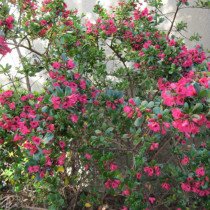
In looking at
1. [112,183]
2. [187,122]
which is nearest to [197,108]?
[187,122]

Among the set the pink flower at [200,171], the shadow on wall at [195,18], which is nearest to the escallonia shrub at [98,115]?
the pink flower at [200,171]

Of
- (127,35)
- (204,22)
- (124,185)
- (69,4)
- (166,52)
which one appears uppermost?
(69,4)

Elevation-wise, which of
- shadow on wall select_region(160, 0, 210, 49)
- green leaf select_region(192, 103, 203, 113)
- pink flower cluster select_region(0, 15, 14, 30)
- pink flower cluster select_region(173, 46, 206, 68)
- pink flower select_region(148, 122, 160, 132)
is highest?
shadow on wall select_region(160, 0, 210, 49)

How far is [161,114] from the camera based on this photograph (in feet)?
3.31

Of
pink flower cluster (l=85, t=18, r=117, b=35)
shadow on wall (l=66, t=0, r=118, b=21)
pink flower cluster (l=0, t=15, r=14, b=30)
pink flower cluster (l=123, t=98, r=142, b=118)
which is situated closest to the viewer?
pink flower cluster (l=123, t=98, r=142, b=118)

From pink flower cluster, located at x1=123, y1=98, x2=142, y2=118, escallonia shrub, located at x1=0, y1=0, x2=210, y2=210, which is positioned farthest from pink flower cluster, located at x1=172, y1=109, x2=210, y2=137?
pink flower cluster, located at x1=123, y1=98, x2=142, y2=118

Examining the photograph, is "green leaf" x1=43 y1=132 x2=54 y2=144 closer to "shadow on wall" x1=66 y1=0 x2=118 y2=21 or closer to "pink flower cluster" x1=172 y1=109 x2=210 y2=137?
"pink flower cluster" x1=172 y1=109 x2=210 y2=137

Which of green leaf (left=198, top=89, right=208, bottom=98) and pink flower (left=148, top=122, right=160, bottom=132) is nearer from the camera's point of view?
green leaf (left=198, top=89, right=208, bottom=98)

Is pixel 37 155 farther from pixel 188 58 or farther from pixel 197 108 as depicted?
pixel 188 58

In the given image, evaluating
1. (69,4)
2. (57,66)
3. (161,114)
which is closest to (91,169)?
(57,66)

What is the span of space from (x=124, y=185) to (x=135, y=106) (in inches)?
32.6

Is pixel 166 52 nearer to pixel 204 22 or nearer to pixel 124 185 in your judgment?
pixel 124 185

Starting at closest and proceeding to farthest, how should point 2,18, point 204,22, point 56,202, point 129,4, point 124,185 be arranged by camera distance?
point 56,202
point 124,185
point 2,18
point 129,4
point 204,22

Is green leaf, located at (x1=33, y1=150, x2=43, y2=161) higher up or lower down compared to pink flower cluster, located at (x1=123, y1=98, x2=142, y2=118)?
lower down
